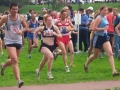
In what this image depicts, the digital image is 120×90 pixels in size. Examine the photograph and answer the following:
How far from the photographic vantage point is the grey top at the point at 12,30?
9.97m

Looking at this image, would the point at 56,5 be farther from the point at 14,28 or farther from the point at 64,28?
the point at 14,28

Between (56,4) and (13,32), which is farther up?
(13,32)

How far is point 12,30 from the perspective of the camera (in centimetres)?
1000

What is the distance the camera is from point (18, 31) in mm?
9914

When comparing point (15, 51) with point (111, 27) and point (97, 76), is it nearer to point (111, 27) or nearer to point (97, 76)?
point (97, 76)

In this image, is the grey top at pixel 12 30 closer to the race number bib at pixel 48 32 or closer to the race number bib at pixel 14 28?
the race number bib at pixel 14 28

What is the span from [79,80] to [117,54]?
5.57 metres

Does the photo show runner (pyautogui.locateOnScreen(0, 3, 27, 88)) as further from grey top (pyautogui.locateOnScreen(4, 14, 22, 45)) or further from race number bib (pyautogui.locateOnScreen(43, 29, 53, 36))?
race number bib (pyautogui.locateOnScreen(43, 29, 53, 36))

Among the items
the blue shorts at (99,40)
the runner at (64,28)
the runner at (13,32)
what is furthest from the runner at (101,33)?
the runner at (13,32)

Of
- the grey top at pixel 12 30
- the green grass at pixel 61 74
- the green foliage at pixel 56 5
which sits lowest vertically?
the green foliage at pixel 56 5

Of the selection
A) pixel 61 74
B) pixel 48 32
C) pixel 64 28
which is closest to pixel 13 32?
pixel 48 32

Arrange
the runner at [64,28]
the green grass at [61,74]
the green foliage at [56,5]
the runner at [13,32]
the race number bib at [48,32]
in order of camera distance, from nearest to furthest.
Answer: the runner at [13,32], the green grass at [61,74], the race number bib at [48,32], the runner at [64,28], the green foliage at [56,5]

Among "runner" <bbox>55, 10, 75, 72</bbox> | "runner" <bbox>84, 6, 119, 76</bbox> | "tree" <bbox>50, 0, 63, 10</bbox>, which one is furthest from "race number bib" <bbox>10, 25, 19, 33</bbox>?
"tree" <bbox>50, 0, 63, 10</bbox>

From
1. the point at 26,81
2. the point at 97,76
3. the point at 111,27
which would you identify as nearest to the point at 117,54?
the point at 111,27
